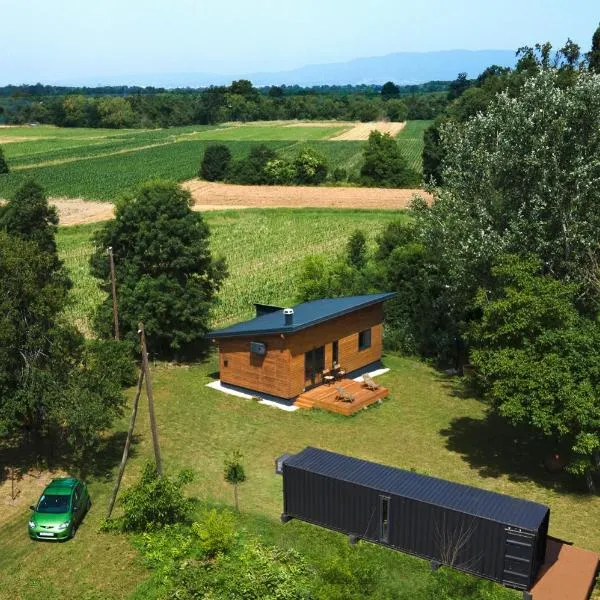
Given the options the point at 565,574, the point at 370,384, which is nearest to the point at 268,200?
the point at 370,384

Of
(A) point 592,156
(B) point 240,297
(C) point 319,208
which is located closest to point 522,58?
(C) point 319,208

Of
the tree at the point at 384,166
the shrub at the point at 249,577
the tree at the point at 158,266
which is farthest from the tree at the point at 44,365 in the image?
the tree at the point at 384,166

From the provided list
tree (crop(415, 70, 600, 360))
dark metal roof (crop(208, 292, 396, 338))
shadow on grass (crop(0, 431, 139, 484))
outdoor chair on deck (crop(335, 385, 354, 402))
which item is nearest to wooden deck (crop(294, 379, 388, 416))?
outdoor chair on deck (crop(335, 385, 354, 402))

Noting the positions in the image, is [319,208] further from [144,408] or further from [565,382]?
[565,382]

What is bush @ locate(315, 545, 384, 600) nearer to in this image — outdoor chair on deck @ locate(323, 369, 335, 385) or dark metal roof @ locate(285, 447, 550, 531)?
dark metal roof @ locate(285, 447, 550, 531)

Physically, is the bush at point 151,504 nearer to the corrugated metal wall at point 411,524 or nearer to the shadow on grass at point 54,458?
the corrugated metal wall at point 411,524

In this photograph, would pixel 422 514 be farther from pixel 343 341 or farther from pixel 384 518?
pixel 343 341
